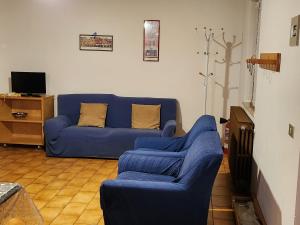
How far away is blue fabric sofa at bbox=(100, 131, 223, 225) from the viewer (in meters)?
2.47

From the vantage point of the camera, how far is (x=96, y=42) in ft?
17.7

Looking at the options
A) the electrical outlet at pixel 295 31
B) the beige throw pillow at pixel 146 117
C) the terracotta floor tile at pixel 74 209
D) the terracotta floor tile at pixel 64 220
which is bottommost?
the terracotta floor tile at pixel 64 220

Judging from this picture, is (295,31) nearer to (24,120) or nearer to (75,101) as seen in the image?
(75,101)

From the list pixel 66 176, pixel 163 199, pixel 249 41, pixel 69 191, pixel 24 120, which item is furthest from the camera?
pixel 24 120

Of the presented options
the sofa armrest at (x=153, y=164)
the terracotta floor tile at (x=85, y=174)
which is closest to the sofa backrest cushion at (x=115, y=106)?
the terracotta floor tile at (x=85, y=174)

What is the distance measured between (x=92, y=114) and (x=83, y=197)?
186 centimetres

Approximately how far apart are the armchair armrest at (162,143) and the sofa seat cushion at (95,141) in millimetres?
875

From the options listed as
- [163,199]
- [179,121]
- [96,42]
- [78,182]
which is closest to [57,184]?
[78,182]

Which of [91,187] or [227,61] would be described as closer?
[91,187]

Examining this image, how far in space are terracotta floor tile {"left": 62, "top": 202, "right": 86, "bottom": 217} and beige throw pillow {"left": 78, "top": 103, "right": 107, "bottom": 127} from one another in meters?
1.91

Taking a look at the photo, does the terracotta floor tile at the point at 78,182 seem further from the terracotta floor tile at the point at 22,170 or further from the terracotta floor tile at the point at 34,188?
the terracotta floor tile at the point at 22,170

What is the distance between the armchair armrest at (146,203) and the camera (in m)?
2.50

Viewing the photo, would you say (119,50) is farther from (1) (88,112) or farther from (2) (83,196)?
(2) (83,196)

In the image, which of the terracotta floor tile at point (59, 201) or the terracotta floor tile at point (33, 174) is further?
the terracotta floor tile at point (33, 174)
